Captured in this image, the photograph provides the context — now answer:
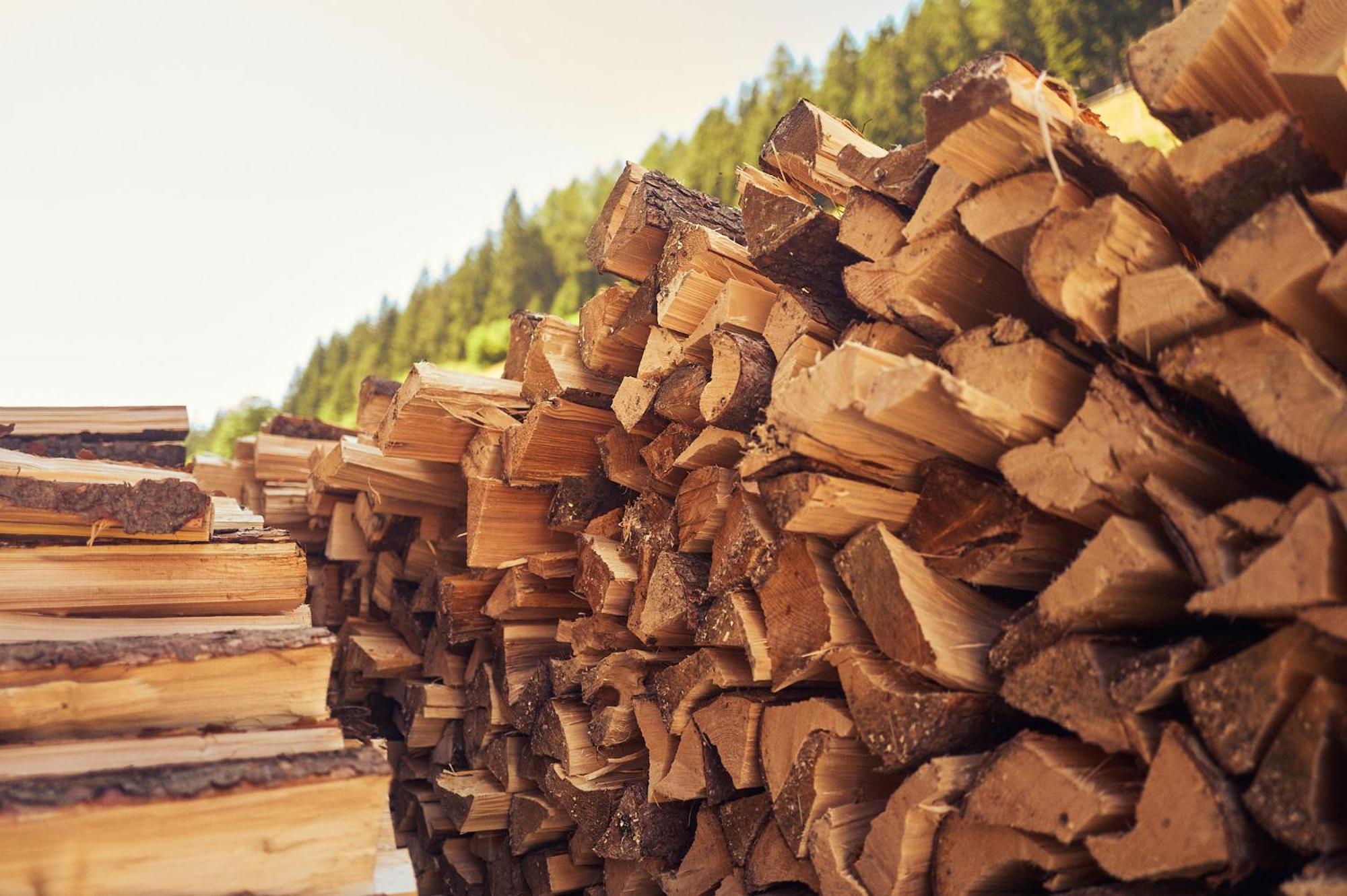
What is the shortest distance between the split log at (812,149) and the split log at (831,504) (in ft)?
2.59

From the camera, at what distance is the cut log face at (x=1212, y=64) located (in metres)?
1.22

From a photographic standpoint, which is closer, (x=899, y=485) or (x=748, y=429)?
(x=899, y=485)

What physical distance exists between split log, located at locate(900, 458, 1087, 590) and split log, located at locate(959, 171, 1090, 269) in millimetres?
362

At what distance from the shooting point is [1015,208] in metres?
1.38

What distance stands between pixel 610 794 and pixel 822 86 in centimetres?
2770

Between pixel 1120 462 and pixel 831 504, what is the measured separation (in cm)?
46

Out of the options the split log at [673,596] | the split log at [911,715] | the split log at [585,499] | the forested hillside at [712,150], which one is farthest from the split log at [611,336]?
the forested hillside at [712,150]

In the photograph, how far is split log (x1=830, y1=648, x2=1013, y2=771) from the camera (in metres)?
1.43

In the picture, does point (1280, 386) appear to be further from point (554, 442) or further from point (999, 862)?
point (554, 442)

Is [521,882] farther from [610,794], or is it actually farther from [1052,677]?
[1052,677]

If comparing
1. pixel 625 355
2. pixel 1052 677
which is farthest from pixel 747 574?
pixel 625 355

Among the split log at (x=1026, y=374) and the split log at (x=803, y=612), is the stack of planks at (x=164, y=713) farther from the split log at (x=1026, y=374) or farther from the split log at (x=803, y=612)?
the split log at (x=1026, y=374)

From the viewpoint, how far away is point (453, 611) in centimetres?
284

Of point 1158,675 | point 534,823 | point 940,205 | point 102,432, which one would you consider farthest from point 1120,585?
point 102,432
